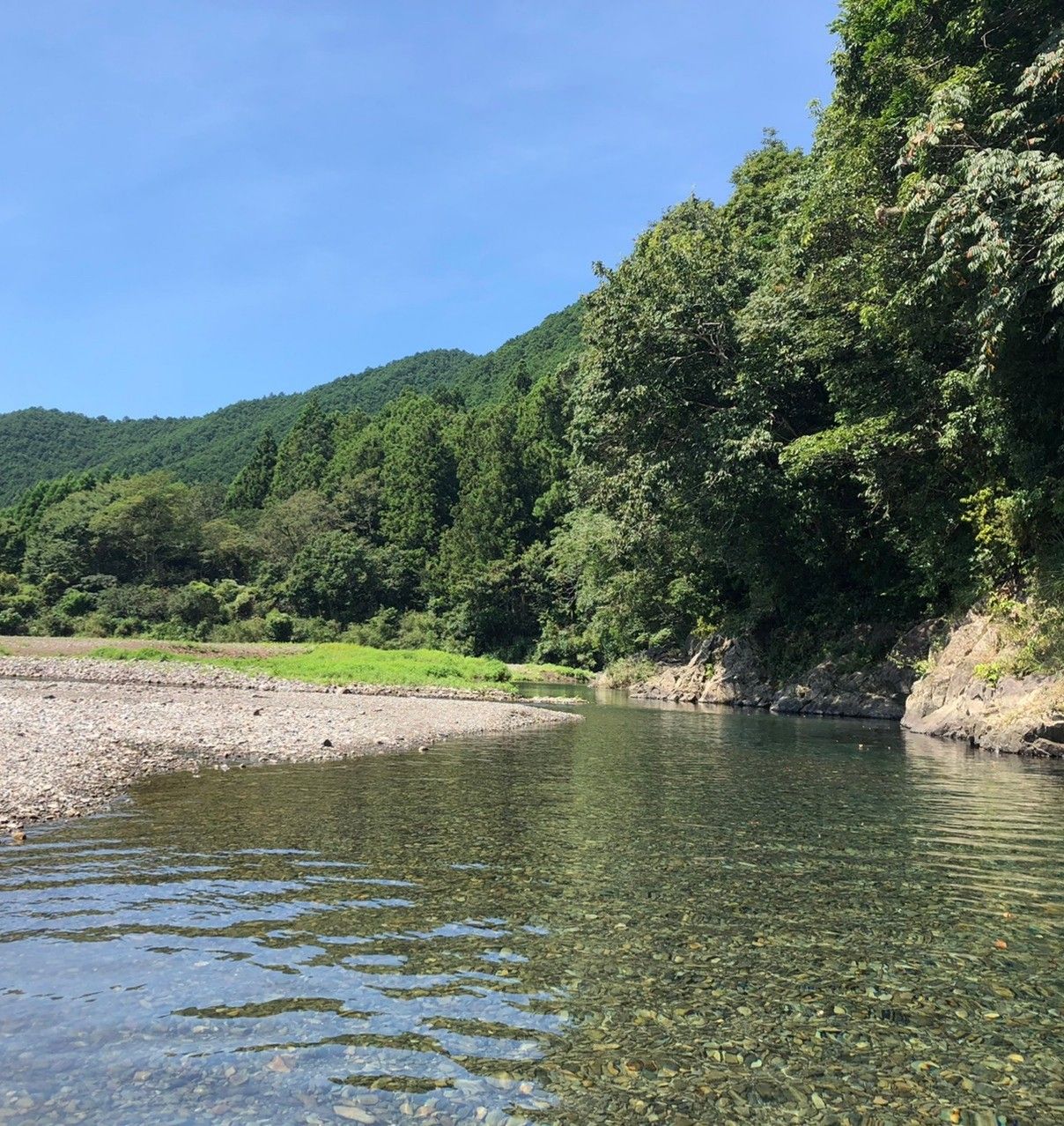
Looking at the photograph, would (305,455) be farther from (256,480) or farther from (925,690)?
(925,690)

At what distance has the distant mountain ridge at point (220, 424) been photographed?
11819 cm

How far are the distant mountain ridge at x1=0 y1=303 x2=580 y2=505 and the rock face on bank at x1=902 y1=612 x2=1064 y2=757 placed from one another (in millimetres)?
84520

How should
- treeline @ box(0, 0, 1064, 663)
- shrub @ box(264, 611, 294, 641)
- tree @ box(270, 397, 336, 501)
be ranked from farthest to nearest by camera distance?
tree @ box(270, 397, 336, 501), shrub @ box(264, 611, 294, 641), treeline @ box(0, 0, 1064, 663)

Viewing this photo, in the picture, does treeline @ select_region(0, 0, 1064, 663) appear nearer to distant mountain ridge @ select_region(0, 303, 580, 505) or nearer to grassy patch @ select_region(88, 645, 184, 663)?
grassy patch @ select_region(88, 645, 184, 663)

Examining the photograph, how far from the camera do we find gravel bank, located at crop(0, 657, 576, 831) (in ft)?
36.9

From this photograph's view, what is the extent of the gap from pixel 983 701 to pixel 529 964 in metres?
17.3

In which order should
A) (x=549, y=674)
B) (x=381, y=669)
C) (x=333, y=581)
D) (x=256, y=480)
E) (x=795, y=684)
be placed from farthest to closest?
(x=256, y=480) < (x=333, y=581) < (x=549, y=674) < (x=381, y=669) < (x=795, y=684)

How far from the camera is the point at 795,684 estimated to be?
3064 centimetres

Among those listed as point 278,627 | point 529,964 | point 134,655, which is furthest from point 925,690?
point 278,627

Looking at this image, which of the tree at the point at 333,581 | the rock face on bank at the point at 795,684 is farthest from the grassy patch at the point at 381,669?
the tree at the point at 333,581

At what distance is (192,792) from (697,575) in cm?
3136

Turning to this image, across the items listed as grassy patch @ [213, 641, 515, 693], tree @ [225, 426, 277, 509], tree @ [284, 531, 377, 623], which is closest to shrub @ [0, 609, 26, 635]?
tree @ [284, 531, 377, 623]

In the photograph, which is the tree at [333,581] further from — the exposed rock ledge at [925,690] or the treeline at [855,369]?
the exposed rock ledge at [925,690]

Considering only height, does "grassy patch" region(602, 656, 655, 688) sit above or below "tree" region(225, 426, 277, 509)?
below
